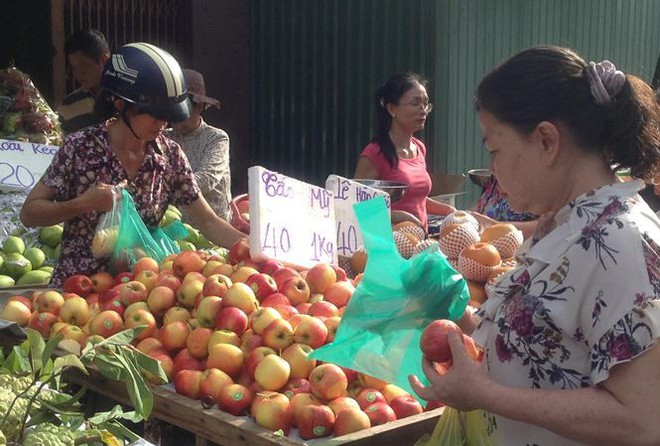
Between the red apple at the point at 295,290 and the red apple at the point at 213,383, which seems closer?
the red apple at the point at 213,383

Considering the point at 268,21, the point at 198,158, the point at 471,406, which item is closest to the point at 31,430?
the point at 471,406

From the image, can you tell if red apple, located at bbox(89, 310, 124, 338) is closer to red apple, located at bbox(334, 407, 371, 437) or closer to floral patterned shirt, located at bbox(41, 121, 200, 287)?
floral patterned shirt, located at bbox(41, 121, 200, 287)

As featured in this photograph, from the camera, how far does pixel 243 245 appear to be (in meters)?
3.42

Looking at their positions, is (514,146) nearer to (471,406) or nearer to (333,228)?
(471,406)

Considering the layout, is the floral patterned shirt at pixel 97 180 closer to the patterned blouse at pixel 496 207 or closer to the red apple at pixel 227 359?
the red apple at pixel 227 359

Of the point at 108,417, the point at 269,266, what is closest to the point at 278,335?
the point at 269,266

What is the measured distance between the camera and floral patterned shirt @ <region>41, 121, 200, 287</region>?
11.0 feet

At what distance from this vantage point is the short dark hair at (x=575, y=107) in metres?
1.65

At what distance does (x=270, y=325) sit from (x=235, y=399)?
32cm

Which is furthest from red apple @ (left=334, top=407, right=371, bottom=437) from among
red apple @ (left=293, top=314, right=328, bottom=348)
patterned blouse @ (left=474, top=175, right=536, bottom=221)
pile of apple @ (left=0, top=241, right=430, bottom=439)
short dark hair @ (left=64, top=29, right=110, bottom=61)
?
short dark hair @ (left=64, top=29, right=110, bottom=61)

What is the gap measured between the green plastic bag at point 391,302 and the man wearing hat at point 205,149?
286cm

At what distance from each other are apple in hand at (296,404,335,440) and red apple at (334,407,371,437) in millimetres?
23

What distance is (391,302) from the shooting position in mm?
2178

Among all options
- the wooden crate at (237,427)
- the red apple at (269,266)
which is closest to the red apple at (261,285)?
the red apple at (269,266)
